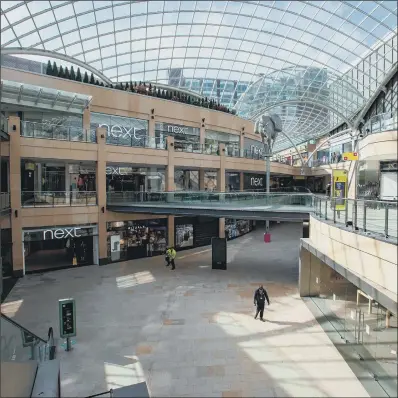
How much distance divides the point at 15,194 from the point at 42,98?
7764 millimetres

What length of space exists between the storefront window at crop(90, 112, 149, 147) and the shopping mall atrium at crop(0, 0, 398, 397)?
15cm

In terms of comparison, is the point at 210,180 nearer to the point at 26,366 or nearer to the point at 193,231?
the point at 193,231

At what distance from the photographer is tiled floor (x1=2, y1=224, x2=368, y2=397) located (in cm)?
1009

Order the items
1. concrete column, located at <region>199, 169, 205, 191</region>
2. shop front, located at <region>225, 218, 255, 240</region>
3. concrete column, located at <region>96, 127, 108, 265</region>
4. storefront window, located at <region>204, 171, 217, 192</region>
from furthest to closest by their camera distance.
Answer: shop front, located at <region>225, 218, 255, 240</region>
storefront window, located at <region>204, 171, 217, 192</region>
concrete column, located at <region>199, 169, 205, 191</region>
concrete column, located at <region>96, 127, 108, 265</region>

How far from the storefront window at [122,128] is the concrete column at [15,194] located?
5.55 metres

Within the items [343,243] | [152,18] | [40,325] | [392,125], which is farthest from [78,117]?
[392,125]

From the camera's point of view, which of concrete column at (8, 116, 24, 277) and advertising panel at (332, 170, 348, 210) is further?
concrete column at (8, 116, 24, 277)

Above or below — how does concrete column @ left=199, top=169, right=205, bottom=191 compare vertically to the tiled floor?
above

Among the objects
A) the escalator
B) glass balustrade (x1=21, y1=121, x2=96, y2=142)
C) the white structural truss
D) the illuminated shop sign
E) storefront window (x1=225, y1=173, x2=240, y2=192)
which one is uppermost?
the white structural truss

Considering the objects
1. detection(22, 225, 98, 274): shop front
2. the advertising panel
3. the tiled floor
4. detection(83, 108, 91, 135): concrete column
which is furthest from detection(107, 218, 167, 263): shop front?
the advertising panel

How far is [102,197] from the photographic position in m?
25.8

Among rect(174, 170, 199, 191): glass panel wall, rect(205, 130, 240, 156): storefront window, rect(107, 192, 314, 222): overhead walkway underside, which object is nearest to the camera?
rect(107, 192, 314, 222): overhead walkway underside

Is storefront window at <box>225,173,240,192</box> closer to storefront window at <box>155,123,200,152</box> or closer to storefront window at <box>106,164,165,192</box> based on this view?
storefront window at <box>155,123,200,152</box>

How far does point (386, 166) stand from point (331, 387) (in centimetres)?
816
